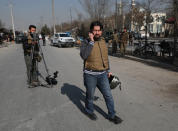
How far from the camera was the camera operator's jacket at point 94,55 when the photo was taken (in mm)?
3043

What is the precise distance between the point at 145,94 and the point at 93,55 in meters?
2.47

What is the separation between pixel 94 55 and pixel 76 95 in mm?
2132

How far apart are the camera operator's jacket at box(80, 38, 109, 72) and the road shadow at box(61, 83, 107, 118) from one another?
44.4 inches

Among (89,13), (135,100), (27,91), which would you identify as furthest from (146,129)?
(89,13)

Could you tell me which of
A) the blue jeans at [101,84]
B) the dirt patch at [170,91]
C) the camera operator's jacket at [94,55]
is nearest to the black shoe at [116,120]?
the blue jeans at [101,84]

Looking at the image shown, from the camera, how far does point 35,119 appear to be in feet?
11.7

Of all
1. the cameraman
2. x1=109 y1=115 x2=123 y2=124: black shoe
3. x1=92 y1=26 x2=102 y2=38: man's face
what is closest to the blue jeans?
x1=109 y1=115 x2=123 y2=124: black shoe

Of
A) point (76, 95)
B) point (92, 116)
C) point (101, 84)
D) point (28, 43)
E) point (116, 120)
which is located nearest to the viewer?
point (101, 84)

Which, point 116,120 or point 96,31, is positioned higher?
point 96,31

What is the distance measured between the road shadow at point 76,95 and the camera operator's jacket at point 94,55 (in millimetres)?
1127

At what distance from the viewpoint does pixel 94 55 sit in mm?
3086

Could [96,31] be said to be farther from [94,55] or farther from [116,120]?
[116,120]

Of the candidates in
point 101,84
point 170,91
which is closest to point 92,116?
point 101,84

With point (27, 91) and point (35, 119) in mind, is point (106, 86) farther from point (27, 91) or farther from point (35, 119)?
point (27, 91)
